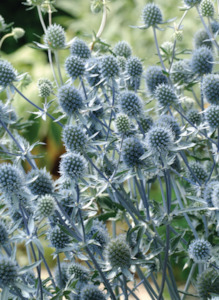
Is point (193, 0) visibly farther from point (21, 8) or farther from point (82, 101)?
point (21, 8)

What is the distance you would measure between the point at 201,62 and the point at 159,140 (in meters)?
0.46

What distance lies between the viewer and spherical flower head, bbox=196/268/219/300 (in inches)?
47.4

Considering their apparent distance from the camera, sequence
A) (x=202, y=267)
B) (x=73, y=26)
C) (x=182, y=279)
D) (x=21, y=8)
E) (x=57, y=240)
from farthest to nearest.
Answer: (x=21, y=8)
(x=73, y=26)
(x=182, y=279)
(x=202, y=267)
(x=57, y=240)

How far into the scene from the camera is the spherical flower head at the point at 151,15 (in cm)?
147

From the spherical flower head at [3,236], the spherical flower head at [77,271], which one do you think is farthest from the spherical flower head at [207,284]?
the spherical flower head at [3,236]

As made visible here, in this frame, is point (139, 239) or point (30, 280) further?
point (30, 280)

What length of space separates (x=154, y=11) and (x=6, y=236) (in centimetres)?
89

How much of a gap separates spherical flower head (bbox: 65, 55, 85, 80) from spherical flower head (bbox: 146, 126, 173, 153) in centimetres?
34

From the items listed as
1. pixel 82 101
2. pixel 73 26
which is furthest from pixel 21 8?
pixel 82 101

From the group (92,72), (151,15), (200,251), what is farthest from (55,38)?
(200,251)

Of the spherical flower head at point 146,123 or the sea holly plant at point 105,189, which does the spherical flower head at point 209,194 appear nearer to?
the sea holly plant at point 105,189

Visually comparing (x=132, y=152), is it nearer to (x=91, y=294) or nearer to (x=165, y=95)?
(x=165, y=95)

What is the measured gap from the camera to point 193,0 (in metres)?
1.44

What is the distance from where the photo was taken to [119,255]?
105cm
